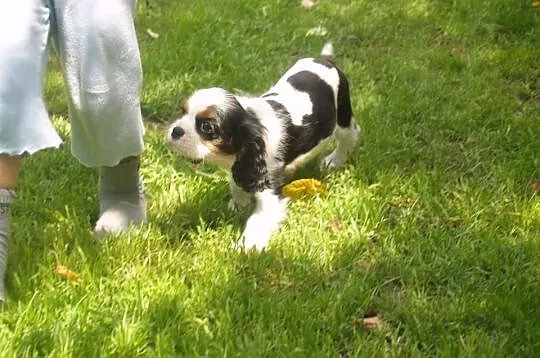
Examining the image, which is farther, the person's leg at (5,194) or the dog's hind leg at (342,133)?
the dog's hind leg at (342,133)

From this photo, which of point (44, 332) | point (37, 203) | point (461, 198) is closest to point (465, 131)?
point (461, 198)

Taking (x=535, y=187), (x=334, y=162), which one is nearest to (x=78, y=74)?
(x=334, y=162)

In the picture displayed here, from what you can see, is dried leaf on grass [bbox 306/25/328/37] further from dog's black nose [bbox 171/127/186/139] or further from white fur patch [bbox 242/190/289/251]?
dog's black nose [bbox 171/127/186/139]

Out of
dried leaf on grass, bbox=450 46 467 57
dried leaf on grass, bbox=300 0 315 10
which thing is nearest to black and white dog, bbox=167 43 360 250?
dried leaf on grass, bbox=450 46 467 57

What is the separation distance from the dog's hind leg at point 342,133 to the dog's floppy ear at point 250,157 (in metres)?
0.63

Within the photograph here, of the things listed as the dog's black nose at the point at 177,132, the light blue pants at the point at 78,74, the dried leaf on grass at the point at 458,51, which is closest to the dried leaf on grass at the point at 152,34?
the dried leaf on grass at the point at 458,51

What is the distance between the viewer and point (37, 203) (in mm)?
3740

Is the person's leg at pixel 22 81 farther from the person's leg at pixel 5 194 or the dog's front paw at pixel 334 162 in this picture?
the dog's front paw at pixel 334 162

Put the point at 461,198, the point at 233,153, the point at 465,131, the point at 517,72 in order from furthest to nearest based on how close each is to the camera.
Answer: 1. the point at 517,72
2. the point at 465,131
3. the point at 461,198
4. the point at 233,153

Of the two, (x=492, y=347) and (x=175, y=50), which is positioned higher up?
(x=492, y=347)

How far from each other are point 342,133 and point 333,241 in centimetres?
90

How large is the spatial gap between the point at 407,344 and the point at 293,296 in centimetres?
45

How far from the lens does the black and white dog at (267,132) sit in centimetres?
346

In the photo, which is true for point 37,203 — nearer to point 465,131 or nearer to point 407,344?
point 407,344
